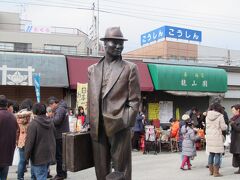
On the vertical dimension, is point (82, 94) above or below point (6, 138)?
above

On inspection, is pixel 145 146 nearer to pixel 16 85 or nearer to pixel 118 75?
pixel 16 85

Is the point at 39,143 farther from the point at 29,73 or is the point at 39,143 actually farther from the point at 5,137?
the point at 29,73

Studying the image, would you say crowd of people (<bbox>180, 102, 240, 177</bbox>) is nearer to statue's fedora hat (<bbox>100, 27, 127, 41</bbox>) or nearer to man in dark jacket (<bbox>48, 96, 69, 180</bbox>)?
man in dark jacket (<bbox>48, 96, 69, 180</bbox>)

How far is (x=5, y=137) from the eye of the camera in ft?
24.6

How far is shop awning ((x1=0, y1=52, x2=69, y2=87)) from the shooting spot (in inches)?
663

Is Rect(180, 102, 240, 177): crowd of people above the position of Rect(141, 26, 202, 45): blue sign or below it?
below

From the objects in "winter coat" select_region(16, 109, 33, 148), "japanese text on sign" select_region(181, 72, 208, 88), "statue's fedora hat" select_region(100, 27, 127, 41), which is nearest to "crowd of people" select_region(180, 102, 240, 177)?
"winter coat" select_region(16, 109, 33, 148)

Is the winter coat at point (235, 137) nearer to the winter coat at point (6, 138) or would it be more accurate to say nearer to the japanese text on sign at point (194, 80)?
the winter coat at point (6, 138)

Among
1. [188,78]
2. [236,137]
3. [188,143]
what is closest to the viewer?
[236,137]

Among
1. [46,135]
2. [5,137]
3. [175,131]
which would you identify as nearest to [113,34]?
[46,135]

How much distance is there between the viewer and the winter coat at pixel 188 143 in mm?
11477

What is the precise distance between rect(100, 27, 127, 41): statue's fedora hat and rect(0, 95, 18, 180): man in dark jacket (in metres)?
3.27

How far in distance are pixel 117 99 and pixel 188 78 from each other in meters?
16.2

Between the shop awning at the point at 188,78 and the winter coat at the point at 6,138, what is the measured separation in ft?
41.1
